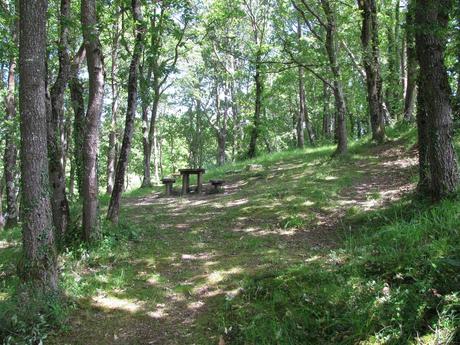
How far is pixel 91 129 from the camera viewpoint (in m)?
7.61

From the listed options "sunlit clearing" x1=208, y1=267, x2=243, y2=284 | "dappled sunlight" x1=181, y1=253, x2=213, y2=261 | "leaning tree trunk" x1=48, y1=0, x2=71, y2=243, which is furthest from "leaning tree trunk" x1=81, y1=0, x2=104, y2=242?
"sunlit clearing" x1=208, y1=267, x2=243, y2=284

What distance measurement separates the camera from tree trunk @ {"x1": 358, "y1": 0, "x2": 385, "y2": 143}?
14.5 metres

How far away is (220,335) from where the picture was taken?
4516mm

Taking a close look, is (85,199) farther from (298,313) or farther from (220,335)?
(298,313)

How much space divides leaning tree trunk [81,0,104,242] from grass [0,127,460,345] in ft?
1.71

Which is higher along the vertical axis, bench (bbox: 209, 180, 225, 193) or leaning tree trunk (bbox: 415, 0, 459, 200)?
leaning tree trunk (bbox: 415, 0, 459, 200)

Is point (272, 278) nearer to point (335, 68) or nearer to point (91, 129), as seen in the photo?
point (91, 129)

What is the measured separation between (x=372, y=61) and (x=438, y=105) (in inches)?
328

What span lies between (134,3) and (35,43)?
4261 mm

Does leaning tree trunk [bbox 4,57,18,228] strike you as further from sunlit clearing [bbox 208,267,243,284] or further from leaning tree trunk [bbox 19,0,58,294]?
sunlit clearing [bbox 208,267,243,284]

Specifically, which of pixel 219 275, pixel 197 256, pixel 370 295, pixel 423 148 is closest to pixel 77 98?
pixel 197 256

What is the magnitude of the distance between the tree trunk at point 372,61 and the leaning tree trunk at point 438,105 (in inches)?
306

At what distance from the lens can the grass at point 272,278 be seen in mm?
4051

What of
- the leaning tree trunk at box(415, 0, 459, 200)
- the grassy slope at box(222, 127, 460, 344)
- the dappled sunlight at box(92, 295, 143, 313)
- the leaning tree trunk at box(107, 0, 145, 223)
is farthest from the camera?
the leaning tree trunk at box(107, 0, 145, 223)
